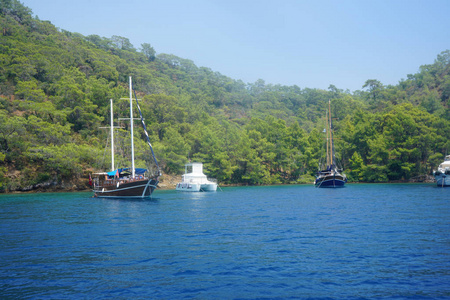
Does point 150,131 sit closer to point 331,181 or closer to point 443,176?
point 331,181

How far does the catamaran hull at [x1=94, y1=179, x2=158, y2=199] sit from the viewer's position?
151 feet

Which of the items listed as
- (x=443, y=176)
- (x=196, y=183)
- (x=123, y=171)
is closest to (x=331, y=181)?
(x=443, y=176)

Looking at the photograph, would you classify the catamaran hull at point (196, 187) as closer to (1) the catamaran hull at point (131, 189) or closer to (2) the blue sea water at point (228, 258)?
(1) the catamaran hull at point (131, 189)

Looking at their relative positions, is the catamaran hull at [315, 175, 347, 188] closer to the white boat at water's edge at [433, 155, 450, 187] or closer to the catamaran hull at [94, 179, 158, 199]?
the white boat at water's edge at [433, 155, 450, 187]

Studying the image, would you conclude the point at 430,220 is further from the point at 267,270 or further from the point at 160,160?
the point at 160,160

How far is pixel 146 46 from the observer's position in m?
181

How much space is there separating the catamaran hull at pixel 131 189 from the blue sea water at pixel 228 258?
17.0 meters

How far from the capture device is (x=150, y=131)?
3425 inches

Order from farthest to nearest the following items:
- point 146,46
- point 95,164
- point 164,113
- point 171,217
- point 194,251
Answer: point 146,46, point 164,113, point 95,164, point 171,217, point 194,251

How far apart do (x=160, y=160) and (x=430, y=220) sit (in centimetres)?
6020

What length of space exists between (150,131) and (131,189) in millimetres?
41722

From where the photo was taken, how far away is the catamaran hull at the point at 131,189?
4596 cm

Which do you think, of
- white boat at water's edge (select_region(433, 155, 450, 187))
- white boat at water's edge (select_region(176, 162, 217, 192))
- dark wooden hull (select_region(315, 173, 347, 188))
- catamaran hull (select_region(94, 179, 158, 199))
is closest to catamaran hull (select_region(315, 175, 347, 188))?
dark wooden hull (select_region(315, 173, 347, 188))

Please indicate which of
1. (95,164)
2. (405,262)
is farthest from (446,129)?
(405,262)
